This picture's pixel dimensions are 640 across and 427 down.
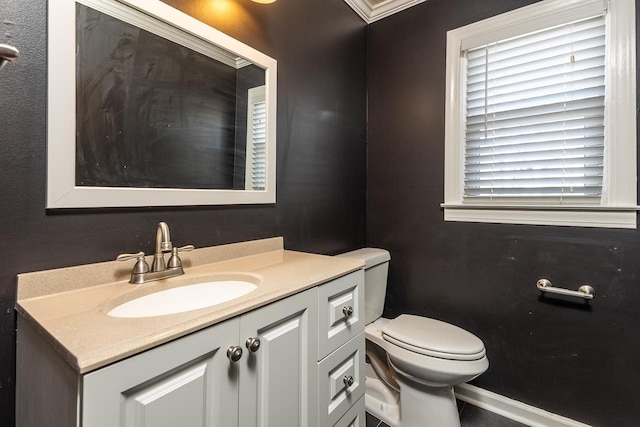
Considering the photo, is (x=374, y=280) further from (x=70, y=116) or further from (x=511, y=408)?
(x=70, y=116)

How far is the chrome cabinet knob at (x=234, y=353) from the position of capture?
2.21 feet

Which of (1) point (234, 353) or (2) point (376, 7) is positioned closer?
(1) point (234, 353)

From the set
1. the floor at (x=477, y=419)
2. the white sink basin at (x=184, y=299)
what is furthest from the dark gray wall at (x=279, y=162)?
the floor at (x=477, y=419)

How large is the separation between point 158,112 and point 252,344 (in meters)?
0.81

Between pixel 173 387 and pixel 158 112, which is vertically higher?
pixel 158 112

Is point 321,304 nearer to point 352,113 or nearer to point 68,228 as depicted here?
point 68,228

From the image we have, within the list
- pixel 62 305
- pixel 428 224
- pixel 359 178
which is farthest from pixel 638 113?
pixel 62 305

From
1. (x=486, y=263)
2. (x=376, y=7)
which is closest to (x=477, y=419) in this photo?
(x=486, y=263)

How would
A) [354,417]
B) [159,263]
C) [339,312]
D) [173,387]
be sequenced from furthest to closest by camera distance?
[354,417]
[339,312]
[159,263]
[173,387]

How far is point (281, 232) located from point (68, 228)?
0.83m

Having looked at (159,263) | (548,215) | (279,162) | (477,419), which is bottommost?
(477,419)

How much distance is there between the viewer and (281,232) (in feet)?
4.84

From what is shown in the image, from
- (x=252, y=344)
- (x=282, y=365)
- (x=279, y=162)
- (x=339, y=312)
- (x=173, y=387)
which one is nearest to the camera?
(x=173, y=387)

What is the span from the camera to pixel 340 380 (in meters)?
1.05
